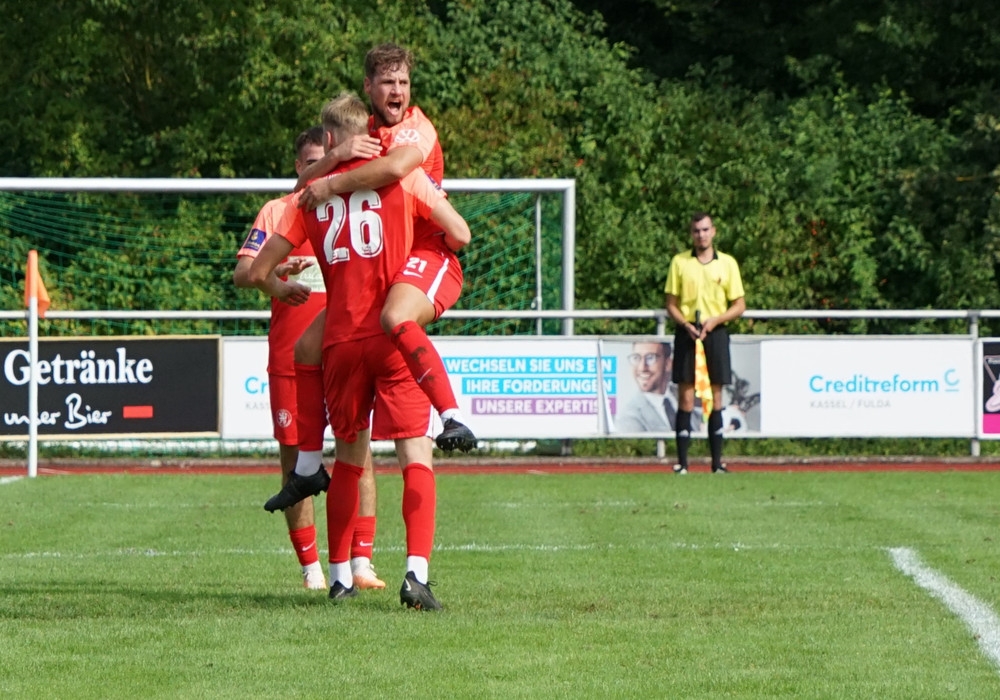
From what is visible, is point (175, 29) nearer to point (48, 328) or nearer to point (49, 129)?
point (49, 129)

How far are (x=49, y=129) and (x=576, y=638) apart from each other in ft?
64.7

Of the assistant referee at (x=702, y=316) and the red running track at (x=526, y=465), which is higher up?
the assistant referee at (x=702, y=316)

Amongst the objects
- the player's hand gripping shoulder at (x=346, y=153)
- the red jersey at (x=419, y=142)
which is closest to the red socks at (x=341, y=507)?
the red jersey at (x=419, y=142)

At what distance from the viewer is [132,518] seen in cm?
1084

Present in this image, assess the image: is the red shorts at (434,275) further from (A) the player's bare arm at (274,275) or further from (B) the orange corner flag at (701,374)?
(B) the orange corner flag at (701,374)

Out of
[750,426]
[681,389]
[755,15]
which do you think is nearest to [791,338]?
[750,426]

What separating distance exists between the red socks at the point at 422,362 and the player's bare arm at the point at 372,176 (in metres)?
0.54

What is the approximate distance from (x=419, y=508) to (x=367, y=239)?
1.02m

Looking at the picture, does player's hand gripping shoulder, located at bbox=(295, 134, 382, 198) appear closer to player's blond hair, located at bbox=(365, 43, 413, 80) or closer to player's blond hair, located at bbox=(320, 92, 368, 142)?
player's blond hair, located at bbox=(320, 92, 368, 142)

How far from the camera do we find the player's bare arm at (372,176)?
6.36m

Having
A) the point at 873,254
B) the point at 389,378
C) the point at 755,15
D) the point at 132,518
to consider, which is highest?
the point at 755,15

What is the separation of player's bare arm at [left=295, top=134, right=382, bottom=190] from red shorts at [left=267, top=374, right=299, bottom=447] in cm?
111

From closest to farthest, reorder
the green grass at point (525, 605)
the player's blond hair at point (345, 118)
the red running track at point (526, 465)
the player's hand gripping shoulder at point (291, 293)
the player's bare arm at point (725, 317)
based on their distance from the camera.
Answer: the green grass at point (525, 605) < the player's blond hair at point (345, 118) < the player's hand gripping shoulder at point (291, 293) < the player's bare arm at point (725, 317) < the red running track at point (526, 465)

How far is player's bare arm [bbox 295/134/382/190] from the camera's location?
21.1ft
